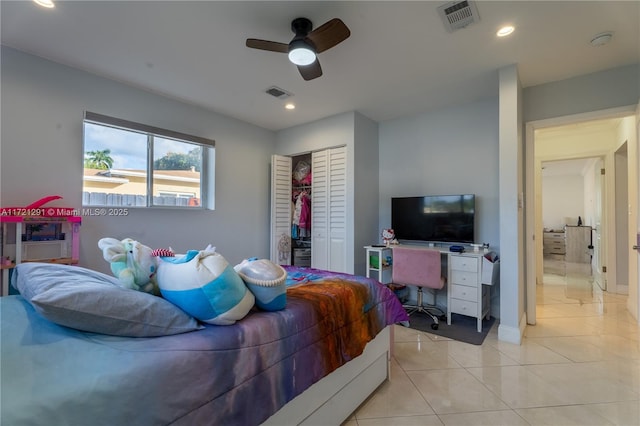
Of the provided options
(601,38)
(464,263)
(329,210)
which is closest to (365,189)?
(329,210)

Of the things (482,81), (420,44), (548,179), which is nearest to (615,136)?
(482,81)

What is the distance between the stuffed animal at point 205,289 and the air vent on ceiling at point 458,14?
2224mm

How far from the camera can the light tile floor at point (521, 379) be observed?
1686 mm

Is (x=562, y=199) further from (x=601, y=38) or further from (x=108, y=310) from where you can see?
(x=108, y=310)

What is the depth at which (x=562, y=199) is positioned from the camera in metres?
8.45

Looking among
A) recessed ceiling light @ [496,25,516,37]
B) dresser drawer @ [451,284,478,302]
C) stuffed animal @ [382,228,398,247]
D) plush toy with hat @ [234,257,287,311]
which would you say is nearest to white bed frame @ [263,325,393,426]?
plush toy with hat @ [234,257,287,311]

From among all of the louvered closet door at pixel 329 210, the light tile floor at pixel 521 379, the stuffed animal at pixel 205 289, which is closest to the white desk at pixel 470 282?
the light tile floor at pixel 521 379

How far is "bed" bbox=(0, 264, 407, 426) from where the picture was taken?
681mm

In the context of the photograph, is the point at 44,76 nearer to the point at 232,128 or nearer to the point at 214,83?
the point at 214,83

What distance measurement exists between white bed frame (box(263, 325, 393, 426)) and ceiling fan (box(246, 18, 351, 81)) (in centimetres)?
204

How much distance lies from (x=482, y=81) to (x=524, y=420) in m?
3.00

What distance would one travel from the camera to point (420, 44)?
2355 mm

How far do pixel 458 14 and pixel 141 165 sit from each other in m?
3.46

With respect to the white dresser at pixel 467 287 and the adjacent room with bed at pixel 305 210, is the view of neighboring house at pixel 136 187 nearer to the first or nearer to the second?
the adjacent room with bed at pixel 305 210
